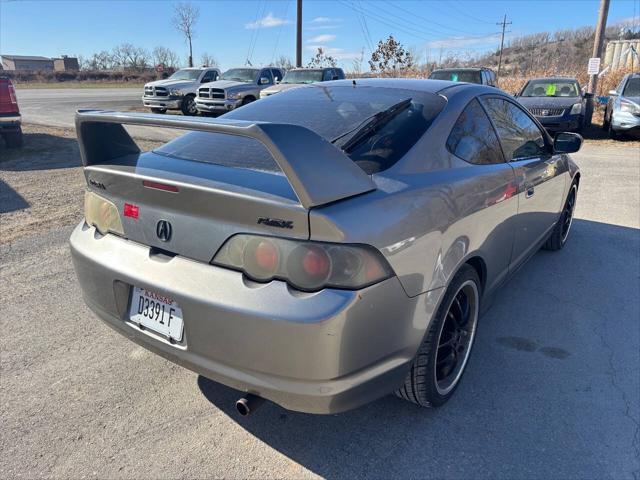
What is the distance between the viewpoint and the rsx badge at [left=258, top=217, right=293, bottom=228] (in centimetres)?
179

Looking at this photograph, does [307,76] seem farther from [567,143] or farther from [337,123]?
[337,123]

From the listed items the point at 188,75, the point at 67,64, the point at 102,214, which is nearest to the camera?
the point at 102,214

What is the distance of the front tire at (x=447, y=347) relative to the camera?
2.27m

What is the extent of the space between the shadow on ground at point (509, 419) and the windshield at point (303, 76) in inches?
569

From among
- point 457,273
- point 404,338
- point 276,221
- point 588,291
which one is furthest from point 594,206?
point 276,221

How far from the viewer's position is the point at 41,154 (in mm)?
9492

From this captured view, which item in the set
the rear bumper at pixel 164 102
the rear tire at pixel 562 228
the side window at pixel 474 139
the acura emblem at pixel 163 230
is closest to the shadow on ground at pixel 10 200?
the acura emblem at pixel 163 230

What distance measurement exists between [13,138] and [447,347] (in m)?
10.4

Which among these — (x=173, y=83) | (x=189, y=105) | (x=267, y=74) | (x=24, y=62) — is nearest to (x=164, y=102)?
(x=173, y=83)

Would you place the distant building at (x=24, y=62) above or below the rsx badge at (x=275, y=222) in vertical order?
above

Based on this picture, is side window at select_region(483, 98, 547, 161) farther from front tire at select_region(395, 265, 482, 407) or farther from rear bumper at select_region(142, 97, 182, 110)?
rear bumper at select_region(142, 97, 182, 110)

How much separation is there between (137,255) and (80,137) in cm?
80

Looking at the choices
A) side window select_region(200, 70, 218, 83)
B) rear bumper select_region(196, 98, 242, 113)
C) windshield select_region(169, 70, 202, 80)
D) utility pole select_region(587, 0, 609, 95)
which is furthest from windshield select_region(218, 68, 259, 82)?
utility pole select_region(587, 0, 609, 95)

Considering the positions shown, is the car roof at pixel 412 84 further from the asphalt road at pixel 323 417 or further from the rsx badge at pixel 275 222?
the asphalt road at pixel 323 417
